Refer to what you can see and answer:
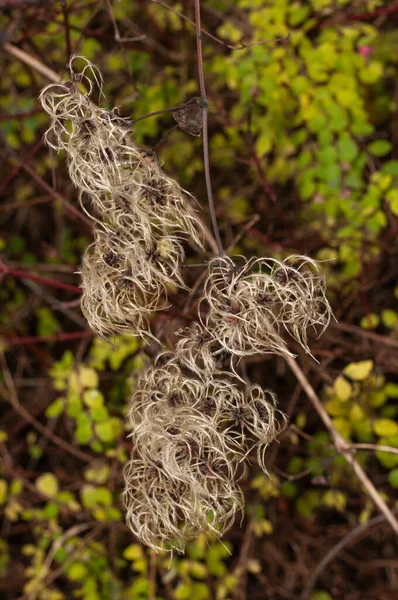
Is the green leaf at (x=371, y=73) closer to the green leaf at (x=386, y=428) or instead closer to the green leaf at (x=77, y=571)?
the green leaf at (x=386, y=428)

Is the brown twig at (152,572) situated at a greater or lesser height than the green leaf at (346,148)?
lesser

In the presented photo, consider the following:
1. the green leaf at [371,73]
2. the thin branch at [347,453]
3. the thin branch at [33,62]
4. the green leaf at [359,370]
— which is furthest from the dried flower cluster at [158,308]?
the green leaf at [371,73]

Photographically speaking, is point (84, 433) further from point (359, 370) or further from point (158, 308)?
point (158, 308)

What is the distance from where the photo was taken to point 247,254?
2.21 meters

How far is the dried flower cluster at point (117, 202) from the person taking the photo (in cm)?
89

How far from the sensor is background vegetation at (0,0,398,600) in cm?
176

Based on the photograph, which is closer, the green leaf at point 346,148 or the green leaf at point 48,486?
the green leaf at point 346,148

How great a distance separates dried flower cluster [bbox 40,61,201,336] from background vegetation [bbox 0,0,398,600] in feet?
1.35

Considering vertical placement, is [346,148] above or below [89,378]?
above

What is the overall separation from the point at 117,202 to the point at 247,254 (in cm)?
133

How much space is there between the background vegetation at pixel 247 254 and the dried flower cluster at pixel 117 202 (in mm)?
411

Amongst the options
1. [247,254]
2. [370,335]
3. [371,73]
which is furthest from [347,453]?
[371,73]

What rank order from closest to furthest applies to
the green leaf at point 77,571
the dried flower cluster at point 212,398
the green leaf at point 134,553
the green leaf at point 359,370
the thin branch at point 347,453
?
the dried flower cluster at point 212,398 → the thin branch at point 347,453 → the green leaf at point 359,370 → the green leaf at point 134,553 → the green leaf at point 77,571

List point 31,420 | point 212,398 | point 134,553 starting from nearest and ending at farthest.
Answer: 1. point 212,398
2. point 134,553
3. point 31,420
